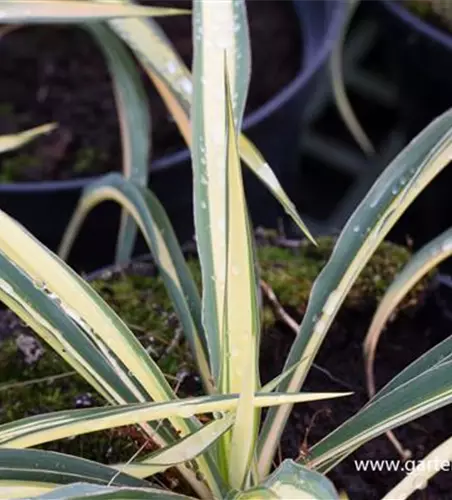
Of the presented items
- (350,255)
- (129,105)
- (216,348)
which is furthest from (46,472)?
(129,105)

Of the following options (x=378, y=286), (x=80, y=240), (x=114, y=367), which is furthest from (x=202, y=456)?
(x=80, y=240)

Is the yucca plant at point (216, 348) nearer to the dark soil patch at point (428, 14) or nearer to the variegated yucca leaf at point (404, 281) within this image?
the variegated yucca leaf at point (404, 281)

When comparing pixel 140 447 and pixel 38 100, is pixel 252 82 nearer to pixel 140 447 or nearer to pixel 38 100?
pixel 38 100

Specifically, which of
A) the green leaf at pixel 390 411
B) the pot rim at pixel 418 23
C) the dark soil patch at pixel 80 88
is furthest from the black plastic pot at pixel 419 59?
the green leaf at pixel 390 411

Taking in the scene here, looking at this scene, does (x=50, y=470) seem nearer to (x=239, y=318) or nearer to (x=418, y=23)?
(x=239, y=318)

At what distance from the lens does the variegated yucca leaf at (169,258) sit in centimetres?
58

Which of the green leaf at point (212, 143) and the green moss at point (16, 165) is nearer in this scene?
the green leaf at point (212, 143)

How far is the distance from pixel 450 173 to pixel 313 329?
58cm

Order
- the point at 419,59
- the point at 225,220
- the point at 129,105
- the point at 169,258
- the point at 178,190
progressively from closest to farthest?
the point at 225,220, the point at 169,258, the point at 129,105, the point at 178,190, the point at 419,59

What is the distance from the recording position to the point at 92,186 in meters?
0.68

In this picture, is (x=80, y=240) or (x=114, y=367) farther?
(x=80, y=240)

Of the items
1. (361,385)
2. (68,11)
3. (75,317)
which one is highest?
(68,11)

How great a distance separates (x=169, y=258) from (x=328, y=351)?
0.14 metres

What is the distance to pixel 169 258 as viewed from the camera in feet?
2.00
